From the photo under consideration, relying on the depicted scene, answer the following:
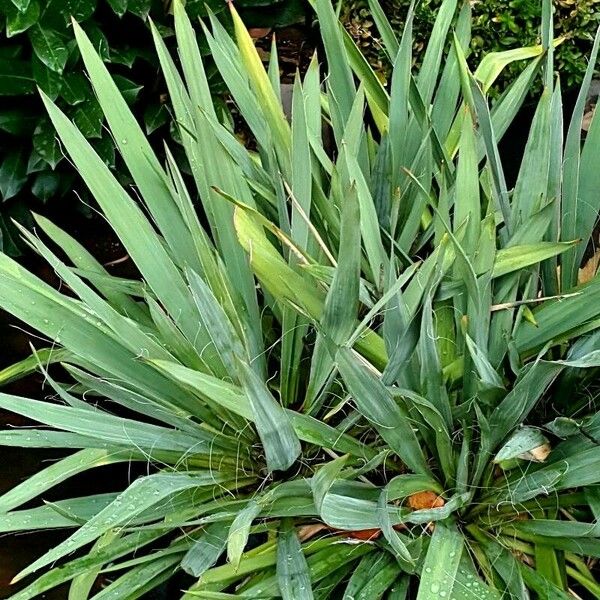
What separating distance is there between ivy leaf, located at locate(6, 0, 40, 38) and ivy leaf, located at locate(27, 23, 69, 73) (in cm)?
5

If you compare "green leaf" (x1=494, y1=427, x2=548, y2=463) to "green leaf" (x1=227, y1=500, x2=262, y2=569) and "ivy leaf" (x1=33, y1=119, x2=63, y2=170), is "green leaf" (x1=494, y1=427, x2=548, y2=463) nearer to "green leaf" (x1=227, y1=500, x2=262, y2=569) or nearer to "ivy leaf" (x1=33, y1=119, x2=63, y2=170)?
"green leaf" (x1=227, y1=500, x2=262, y2=569)

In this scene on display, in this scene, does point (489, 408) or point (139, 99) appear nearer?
point (489, 408)

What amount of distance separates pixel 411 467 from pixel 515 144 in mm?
1035

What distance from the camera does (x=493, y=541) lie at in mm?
948

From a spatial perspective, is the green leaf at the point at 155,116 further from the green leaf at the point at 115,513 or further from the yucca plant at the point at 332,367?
the green leaf at the point at 115,513

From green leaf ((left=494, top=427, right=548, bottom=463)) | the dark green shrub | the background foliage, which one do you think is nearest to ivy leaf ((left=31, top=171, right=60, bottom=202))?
the background foliage

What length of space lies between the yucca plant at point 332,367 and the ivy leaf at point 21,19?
12.8 inches

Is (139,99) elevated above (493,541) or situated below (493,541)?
above

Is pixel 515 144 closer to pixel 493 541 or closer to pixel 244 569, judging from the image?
pixel 493 541

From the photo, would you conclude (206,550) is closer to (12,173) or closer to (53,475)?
(53,475)

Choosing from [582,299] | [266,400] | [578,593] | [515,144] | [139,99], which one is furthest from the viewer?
[515,144]

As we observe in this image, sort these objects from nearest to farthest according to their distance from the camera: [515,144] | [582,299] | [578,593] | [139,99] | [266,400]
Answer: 1. [266,400]
2. [582,299]
3. [578,593]
4. [139,99]
5. [515,144]

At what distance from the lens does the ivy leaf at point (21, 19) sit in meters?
1.26

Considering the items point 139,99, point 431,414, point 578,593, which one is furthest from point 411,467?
point 139,99
